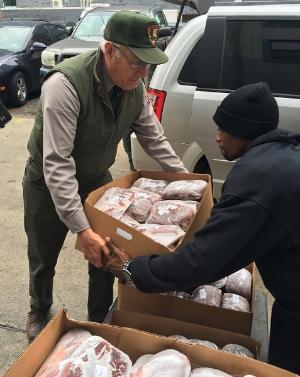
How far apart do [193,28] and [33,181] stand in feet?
6.85

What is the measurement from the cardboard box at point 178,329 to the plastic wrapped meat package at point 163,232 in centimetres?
31

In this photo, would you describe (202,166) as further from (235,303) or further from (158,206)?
(235,303)

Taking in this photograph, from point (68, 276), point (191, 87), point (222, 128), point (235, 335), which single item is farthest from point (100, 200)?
point (191, 87)

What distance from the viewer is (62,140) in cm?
200

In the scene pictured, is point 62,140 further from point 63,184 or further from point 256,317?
point 256,317

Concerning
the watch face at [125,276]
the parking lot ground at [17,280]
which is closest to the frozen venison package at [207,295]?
the watch face at [125,276]

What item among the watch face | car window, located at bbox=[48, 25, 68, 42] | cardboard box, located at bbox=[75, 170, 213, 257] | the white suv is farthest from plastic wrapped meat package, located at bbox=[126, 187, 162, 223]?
car window, located at bbox=[48, 25, 68, 42]

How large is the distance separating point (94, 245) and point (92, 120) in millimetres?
595

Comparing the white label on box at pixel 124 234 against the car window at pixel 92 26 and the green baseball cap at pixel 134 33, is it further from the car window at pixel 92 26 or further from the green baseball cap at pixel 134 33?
the car window at pixel 92 26

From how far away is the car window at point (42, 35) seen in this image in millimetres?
10330

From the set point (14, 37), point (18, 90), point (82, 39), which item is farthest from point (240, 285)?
point (14, 37)

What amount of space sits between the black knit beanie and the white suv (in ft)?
6.30

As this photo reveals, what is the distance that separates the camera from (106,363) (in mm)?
1406

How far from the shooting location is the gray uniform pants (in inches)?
95.8
